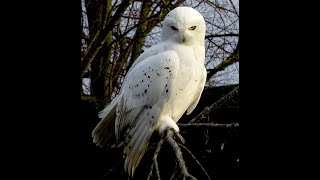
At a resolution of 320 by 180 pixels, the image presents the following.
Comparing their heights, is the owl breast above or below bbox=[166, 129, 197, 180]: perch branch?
above

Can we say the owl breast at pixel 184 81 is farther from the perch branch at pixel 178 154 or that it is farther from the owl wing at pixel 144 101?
the perch branch at pixel 178 154

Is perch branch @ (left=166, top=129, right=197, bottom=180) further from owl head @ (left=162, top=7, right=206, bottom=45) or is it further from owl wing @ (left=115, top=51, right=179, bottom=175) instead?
owl head @ (left=162, top=7, right=206, bottom=45)

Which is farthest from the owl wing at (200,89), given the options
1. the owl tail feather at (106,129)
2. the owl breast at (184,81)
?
the owl tail feather at (106,129)

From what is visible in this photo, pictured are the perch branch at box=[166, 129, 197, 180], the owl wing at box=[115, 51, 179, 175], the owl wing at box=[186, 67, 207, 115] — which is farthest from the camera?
the owl wing at box=[186, 67, 207, 115]

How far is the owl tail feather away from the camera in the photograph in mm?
1198

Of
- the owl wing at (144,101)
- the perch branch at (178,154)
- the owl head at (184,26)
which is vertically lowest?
the perch branch at (178,154)

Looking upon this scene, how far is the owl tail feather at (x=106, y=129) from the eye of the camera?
120 centimetres

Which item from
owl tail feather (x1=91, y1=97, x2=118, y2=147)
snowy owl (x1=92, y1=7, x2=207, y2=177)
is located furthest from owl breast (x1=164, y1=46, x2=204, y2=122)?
owl tail feather (x1=91, y1=97, x2=118, y2=147)

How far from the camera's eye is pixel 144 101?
1208 millimetres

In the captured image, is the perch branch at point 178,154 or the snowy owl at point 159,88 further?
the snowy owl at point 159,88

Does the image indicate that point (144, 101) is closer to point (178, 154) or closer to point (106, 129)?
point (106, 129)

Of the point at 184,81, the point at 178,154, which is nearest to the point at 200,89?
the point at 184,81

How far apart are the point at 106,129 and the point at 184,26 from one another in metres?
0.30

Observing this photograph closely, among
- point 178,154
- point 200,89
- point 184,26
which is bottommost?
point 178,154
